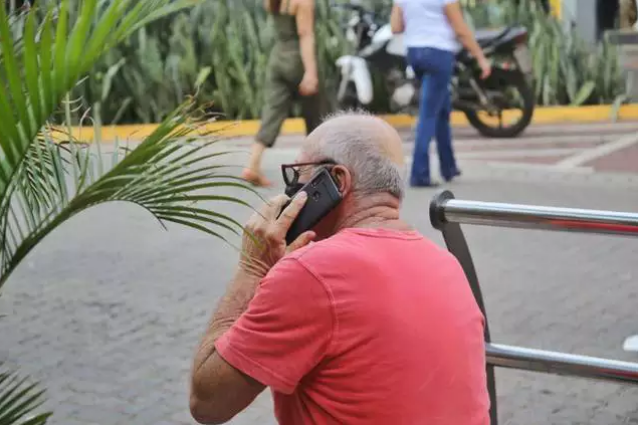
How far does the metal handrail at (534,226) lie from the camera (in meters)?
3.29

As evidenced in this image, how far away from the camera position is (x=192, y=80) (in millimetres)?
14625

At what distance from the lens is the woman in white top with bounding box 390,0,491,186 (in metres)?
9.73

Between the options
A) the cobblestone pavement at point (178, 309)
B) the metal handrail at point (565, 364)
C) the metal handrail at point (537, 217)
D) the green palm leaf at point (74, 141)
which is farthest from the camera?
the cobblestone pavement at point (178, 309)

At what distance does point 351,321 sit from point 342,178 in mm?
350

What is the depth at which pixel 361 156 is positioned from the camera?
2.75 m

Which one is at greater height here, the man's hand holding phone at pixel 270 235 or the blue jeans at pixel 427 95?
the man's hand holding phone at pixel 270 235

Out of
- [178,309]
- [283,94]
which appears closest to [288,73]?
[283,94]

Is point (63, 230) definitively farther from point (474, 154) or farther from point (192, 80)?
point (192, 80)

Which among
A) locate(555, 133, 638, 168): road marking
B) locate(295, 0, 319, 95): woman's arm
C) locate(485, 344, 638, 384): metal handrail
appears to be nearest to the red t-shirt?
locate(485, 344, 638, 384): metal handrail

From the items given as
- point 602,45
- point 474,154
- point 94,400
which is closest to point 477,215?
point 94,400

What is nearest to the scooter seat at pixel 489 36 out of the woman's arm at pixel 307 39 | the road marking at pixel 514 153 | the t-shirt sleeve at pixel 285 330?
the road marking at pixel 514 153

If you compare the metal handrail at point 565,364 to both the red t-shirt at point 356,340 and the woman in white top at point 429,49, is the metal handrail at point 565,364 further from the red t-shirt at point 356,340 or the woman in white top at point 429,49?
the woman in white top at point 429,49

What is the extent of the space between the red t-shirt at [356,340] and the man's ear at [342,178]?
12 cm

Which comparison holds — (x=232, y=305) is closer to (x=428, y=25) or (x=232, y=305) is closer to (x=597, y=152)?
(x=428, y=25)
